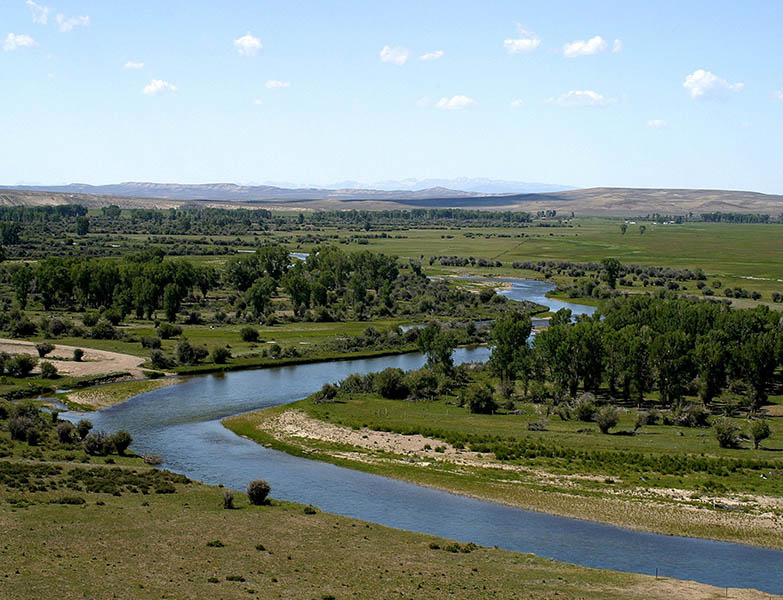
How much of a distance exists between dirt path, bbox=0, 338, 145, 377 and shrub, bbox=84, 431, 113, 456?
89.9 ft

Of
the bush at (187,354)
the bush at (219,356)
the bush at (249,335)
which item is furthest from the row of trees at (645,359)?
the bush at (249,335)

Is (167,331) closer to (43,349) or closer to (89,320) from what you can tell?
(89,320)

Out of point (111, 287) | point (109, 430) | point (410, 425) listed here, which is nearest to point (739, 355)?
point (410, 425)

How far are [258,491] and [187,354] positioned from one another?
1806 inches

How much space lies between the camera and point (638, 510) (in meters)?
46.9

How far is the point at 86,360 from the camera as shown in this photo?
8762 centimetres

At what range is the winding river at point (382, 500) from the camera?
40.1 meters

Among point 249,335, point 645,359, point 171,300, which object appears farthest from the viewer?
point 171,300

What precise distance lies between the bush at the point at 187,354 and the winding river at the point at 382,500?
8687mm

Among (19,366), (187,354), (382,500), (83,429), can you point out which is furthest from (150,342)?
(382,500)

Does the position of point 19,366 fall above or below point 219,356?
above

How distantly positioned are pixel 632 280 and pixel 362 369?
9734cm

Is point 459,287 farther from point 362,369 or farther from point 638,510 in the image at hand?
point 638,510

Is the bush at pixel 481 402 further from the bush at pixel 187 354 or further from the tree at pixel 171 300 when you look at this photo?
the tree at pixel 171 300
